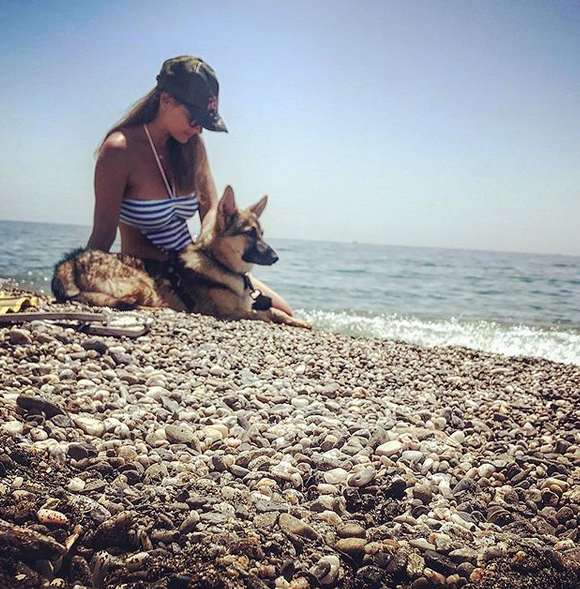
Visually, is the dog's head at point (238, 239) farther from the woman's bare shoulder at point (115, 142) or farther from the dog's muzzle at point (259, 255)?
the woman's bare shoulder at point (115, 142)

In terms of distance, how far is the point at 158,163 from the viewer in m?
5.91

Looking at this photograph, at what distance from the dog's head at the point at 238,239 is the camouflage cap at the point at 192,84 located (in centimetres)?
101

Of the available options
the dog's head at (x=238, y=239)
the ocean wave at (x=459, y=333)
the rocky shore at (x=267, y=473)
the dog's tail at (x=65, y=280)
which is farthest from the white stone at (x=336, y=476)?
the ocean wave at (x=459, y=333)

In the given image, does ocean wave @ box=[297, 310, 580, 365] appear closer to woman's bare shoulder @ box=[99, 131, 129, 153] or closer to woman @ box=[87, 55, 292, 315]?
woman @ box=[87, 55, 292, 315]

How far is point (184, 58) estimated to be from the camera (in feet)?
18.1

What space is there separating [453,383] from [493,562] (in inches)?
86.4

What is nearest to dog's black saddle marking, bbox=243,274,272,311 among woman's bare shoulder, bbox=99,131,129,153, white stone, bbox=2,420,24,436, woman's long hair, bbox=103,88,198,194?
woman's long hair, bbox=103,88,198,194

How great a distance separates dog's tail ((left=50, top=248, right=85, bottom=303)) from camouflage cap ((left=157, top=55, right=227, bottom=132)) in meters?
1.92

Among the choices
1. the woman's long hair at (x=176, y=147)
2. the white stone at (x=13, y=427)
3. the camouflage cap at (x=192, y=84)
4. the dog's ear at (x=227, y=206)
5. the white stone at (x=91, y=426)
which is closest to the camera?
the white stone at (x=13, y=427)

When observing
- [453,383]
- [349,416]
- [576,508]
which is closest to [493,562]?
[576,508]

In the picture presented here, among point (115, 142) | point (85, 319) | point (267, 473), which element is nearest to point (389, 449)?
point (267, 473)

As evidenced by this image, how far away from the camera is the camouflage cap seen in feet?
18.0

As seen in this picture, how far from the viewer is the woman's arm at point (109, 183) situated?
18.3 feet

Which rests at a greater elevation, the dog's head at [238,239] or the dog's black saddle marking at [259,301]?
the dog's head at [238,239]
